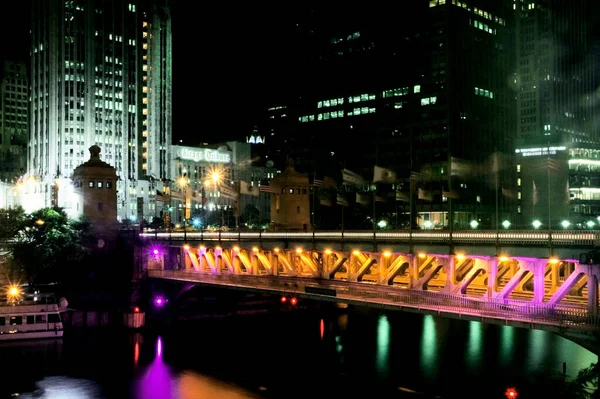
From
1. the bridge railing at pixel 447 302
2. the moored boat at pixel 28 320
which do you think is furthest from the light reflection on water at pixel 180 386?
the moored boat at pixel 28 320

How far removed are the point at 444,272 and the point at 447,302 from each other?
8.29m

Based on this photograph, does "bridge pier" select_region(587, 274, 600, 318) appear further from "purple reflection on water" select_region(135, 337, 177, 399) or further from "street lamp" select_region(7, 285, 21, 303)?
"street lamp" select_region(7, 285, 21, 303)

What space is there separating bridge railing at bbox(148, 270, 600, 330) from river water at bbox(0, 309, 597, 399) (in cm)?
795

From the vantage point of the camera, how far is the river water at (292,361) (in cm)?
5559

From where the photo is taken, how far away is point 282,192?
284 ft

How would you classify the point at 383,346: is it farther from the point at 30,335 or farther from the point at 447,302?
the point at 30,335

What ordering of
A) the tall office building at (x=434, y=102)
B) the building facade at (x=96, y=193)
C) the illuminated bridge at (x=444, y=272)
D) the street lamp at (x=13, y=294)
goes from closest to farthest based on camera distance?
the illuminated bridge at (x=444, y=272), the street lamp at (x=13, y=294), the building facade at (x=96, y=193), the tall office building at (x=434, y=102)

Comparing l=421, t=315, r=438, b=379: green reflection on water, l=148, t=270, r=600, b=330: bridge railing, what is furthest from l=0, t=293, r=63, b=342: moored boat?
l=421, t=315, r=438, b=379: green reflection on water

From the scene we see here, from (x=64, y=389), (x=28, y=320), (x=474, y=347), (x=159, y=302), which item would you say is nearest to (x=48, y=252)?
(x=28, y=320)

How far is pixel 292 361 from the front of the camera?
65438 millimetres

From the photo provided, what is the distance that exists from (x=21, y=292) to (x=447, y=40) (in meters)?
127

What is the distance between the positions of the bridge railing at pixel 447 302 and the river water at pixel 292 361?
26.1 ft

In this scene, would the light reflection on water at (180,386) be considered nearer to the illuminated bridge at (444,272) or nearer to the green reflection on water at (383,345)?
the illuminated bridge at (444,272)

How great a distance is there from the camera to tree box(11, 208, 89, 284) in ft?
286
